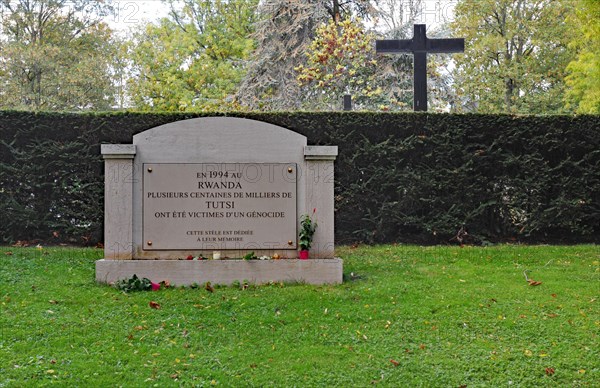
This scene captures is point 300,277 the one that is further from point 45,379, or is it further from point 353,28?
point 353,28

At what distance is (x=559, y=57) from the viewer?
82.2ft

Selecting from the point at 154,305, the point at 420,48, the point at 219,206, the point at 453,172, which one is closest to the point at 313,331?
the point at 154,305

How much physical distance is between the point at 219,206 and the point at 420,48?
5.17 metres

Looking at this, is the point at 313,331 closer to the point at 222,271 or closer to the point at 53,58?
the point at 222,271

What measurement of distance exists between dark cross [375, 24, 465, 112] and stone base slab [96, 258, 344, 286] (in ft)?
14.7

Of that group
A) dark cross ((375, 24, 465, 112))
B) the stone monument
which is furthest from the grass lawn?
dark cross ((375, 24, 465, 112))

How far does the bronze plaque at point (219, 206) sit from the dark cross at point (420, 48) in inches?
156

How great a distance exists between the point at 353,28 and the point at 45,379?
45.9 feet

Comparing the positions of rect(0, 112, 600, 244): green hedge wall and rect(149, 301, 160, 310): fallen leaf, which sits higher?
rect(0, 112, 600, 244): green hedge wall

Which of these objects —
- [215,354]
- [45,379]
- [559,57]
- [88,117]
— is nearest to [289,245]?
[215,354]

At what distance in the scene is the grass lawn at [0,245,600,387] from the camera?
432cm

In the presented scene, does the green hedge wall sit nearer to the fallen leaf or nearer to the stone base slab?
the stone base slab

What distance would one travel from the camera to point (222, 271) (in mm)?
6715

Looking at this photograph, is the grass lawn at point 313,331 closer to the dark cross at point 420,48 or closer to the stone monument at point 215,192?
the stone monument at point 215,192
